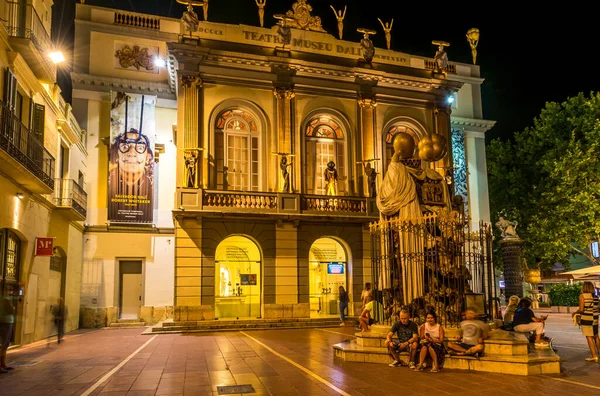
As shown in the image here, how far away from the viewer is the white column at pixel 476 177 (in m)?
Result: 31.7

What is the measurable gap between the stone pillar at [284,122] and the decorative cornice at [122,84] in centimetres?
583

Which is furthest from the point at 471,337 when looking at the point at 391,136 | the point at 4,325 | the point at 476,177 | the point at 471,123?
the point at 471,123

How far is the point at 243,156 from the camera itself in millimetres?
25062

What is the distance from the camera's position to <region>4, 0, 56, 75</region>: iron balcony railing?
50.8 feet

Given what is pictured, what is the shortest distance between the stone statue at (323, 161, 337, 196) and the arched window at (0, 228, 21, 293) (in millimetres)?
13258

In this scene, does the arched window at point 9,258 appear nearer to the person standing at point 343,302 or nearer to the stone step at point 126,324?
the stone step at point 126,324

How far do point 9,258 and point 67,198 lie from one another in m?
5.14

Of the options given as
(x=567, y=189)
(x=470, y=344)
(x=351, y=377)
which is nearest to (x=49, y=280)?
(x=351, y=377)

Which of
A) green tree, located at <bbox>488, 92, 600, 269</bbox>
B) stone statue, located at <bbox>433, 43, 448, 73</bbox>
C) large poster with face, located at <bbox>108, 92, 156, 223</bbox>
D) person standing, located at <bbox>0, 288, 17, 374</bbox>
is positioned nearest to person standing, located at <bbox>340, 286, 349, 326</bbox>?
large poster with face, located at <bbox>108, 92, 156, 223</bbox>

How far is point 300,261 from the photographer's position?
24.0 m

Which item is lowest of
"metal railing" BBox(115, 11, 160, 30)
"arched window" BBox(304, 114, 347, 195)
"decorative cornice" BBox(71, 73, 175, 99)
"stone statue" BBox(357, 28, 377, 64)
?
"arched window" BBox(304, 114, 347, 195)

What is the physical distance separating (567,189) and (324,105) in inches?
697

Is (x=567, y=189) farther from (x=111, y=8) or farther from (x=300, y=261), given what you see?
(x=111, y=8)

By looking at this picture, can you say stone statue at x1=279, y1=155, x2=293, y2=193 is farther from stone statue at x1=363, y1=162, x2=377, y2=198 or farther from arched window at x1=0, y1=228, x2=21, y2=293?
arched window at x1=0, y1=228, x2=21, y2=293
